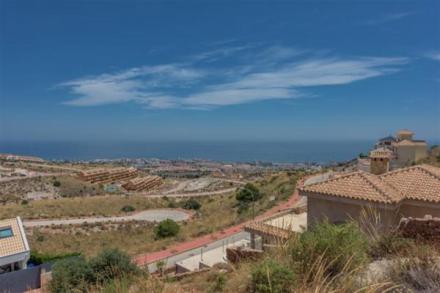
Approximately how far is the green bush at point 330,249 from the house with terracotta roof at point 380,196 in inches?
151

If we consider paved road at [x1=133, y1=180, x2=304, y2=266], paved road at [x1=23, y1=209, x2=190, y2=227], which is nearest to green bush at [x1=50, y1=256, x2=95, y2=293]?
paved road at [x1=133, y1=180, x2=304, y2=266]

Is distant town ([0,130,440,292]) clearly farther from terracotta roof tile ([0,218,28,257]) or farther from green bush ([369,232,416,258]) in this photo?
green bush ([369,232,416,258])

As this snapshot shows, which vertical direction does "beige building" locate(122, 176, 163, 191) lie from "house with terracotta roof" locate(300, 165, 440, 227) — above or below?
below

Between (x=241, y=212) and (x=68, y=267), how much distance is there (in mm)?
18840

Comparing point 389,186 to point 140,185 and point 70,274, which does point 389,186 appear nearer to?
point 70,274

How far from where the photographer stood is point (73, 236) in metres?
23.9

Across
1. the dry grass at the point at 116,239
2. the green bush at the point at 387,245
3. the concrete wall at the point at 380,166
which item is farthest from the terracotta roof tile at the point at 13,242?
the concrete wall at the point at 380,166

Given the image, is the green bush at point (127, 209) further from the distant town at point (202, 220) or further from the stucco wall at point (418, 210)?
the stucco wall at point (418, 210)

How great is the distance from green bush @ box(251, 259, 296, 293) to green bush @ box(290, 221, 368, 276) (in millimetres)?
428

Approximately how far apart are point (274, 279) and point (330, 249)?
112 cm

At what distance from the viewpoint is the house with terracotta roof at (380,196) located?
351 inches

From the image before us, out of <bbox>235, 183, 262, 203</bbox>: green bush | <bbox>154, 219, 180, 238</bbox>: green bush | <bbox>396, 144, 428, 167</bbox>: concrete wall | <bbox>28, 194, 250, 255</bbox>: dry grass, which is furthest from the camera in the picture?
<bbox>396, 144, 428, 167</bbox>: concrete wall

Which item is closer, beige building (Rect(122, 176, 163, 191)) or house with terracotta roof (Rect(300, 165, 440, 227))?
house with terracotta roof (Rect(300, 165, 440, 227))

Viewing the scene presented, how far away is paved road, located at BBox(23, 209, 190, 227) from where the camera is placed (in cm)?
2941
